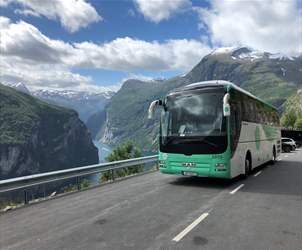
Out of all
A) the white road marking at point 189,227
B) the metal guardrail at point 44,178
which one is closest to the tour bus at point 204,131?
the metal guardrail at point 44,178

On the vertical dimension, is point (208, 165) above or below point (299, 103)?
below

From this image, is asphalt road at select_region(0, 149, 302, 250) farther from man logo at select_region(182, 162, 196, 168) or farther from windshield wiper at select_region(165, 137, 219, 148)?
windshield wiper at select_region(165, 137, 219, 148)

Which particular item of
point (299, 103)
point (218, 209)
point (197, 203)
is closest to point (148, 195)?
point (197, 203)

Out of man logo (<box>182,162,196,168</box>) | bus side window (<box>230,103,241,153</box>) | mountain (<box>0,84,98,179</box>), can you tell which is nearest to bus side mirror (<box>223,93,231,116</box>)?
bus side window (<box>230,103,241,153</box>)

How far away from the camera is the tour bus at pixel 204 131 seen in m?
10.9

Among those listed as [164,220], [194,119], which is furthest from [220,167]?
[164,220]

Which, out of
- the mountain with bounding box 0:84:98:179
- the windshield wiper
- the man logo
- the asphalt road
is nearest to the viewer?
the asphalt road

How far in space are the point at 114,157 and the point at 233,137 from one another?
3198cm

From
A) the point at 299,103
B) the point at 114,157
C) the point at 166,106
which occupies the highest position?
the point at 299,103

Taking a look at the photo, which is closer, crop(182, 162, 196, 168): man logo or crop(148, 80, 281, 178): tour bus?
crop(148, 80, 281, 178): tour bus

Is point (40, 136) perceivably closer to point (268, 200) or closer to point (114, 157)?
point (114, 157)

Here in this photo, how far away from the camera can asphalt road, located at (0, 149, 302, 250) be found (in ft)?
18.5

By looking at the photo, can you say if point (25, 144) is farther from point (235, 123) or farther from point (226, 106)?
point (226, 106)

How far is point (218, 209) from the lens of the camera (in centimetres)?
802
